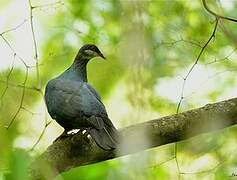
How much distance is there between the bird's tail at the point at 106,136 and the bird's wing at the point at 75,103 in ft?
0.21

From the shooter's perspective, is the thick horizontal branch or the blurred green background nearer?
the blurred green background

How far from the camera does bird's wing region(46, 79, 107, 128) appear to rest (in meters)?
2.73

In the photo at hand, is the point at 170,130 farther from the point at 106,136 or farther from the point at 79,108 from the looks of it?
the point at 79,108

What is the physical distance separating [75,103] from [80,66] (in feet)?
2.26

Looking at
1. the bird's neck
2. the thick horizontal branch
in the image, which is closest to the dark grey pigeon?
the thick horizontal branch

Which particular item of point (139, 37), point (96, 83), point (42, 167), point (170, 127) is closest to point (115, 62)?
point (96, 83)

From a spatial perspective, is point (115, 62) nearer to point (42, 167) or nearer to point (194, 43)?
point (42, 167)

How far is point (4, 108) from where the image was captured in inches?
59.6

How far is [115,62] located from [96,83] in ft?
0.26

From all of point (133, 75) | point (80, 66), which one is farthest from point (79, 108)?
point (133, 75)

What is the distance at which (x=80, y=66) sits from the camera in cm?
341

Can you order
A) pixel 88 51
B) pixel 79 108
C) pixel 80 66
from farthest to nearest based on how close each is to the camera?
pixel 80 66
pixel 88 51
pixel 79 108

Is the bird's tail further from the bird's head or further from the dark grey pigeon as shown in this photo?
the bird's head

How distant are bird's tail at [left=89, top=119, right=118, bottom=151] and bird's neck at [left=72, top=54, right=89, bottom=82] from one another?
2.20 ft
